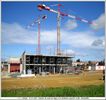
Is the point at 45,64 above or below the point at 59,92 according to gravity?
above

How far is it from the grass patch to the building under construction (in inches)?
122

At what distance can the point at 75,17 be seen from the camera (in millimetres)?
9000

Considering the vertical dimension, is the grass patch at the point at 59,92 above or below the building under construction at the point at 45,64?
below

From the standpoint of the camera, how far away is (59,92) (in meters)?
8.74

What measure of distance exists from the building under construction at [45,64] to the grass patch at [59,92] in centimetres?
309

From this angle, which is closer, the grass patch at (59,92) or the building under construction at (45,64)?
the grass patch at (59,92)

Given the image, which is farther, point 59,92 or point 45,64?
point 45,64

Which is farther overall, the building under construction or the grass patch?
the building under construction

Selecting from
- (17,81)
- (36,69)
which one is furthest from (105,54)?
(36,69)

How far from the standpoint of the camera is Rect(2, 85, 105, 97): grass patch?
8469 millimetres

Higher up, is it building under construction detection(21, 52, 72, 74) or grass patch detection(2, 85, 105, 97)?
building under construction detection(21, 52, 72, 74)

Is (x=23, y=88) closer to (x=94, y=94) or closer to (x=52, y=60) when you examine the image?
(x=94, y=94)

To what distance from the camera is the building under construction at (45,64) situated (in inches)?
492

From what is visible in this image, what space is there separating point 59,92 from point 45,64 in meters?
5.08
